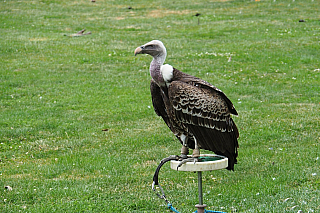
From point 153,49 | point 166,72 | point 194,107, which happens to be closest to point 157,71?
point 166,72

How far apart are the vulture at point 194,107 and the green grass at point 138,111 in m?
1.18

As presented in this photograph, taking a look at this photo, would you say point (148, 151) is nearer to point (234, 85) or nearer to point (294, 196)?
point (294, 196)

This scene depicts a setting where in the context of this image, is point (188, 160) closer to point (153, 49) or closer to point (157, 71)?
point (157, 71)

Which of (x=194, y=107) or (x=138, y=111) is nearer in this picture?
(x=194, y=107)

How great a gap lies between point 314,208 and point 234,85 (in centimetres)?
828

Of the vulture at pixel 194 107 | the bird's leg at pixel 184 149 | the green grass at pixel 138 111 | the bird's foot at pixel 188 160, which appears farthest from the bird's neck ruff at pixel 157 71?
the green grass at pixel 138 111

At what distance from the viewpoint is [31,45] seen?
64.6ft

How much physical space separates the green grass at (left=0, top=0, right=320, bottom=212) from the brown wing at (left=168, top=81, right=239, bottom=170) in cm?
117

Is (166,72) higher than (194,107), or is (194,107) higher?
(166,72)

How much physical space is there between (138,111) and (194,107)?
636 centimetres

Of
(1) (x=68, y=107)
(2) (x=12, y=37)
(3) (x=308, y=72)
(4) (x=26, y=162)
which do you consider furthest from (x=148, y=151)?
(2) (x=12, y=37)

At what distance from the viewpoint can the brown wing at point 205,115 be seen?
16.6 feet

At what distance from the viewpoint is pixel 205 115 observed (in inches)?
203

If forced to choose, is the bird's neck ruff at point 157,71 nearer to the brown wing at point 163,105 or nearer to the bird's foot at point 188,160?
the brown wing at point 163,105
